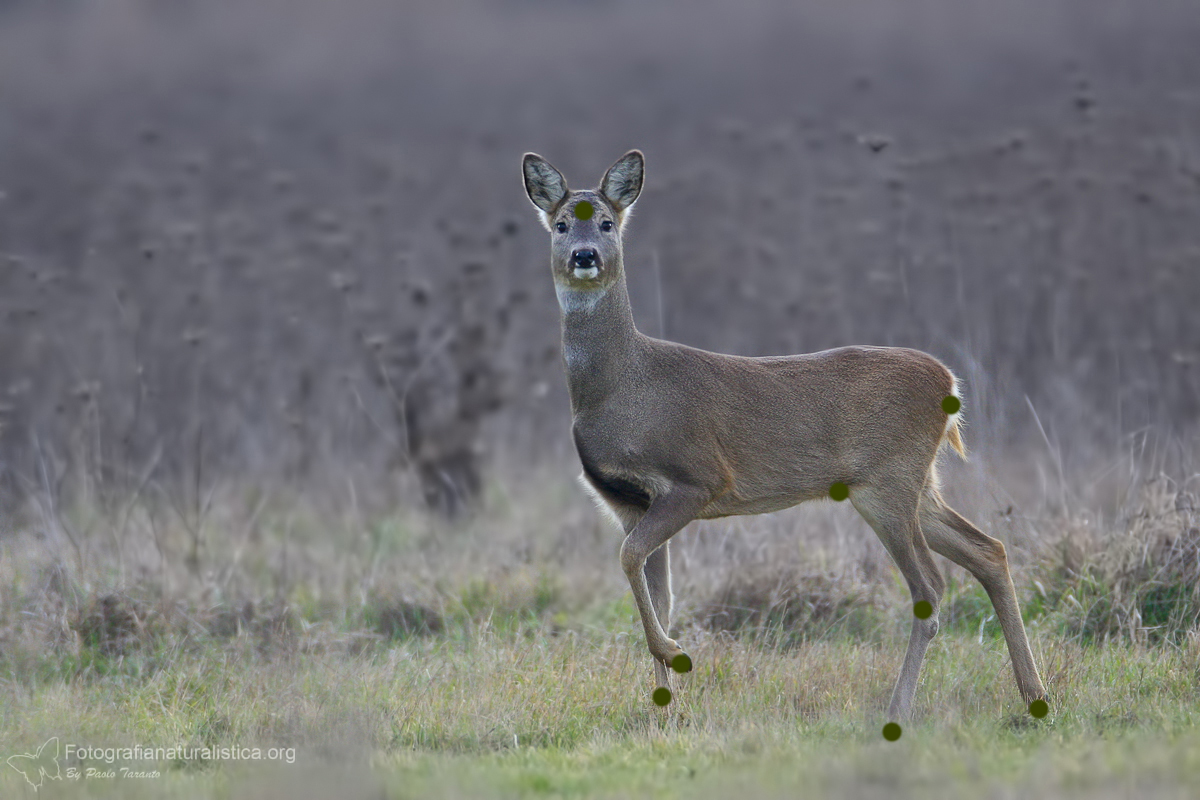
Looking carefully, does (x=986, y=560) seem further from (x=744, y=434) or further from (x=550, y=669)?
(x=550, y=669)

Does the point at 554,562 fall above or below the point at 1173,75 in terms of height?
below

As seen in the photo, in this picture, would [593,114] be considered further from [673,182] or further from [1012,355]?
[1012,355]

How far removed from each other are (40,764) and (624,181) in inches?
143

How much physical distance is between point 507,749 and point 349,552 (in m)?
4.16

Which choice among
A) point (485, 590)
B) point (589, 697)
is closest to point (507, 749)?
point (589, 697)

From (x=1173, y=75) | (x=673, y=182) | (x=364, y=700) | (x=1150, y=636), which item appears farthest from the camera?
(x=1173, y=75)

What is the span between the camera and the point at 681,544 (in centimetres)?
875

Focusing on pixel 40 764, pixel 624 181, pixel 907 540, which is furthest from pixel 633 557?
pixel 40 764

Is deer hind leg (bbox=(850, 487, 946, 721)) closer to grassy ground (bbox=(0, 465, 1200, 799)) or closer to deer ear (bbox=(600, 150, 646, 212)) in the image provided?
grassy ground (bbox=(0, 465, 1200, 799))

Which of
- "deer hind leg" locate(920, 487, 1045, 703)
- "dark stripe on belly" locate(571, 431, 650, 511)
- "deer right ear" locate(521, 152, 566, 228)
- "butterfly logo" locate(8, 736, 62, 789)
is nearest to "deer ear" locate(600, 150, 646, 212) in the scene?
"deer right ear" locate(521, 152, 566, 228)

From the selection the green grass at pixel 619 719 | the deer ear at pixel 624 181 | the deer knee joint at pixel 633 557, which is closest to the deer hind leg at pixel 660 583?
the green grass at pixel 619 719

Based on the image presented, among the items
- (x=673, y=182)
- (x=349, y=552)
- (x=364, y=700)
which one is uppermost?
(x=673, y=182)

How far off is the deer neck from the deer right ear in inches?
18.3

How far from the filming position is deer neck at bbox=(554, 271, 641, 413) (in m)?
6.25
